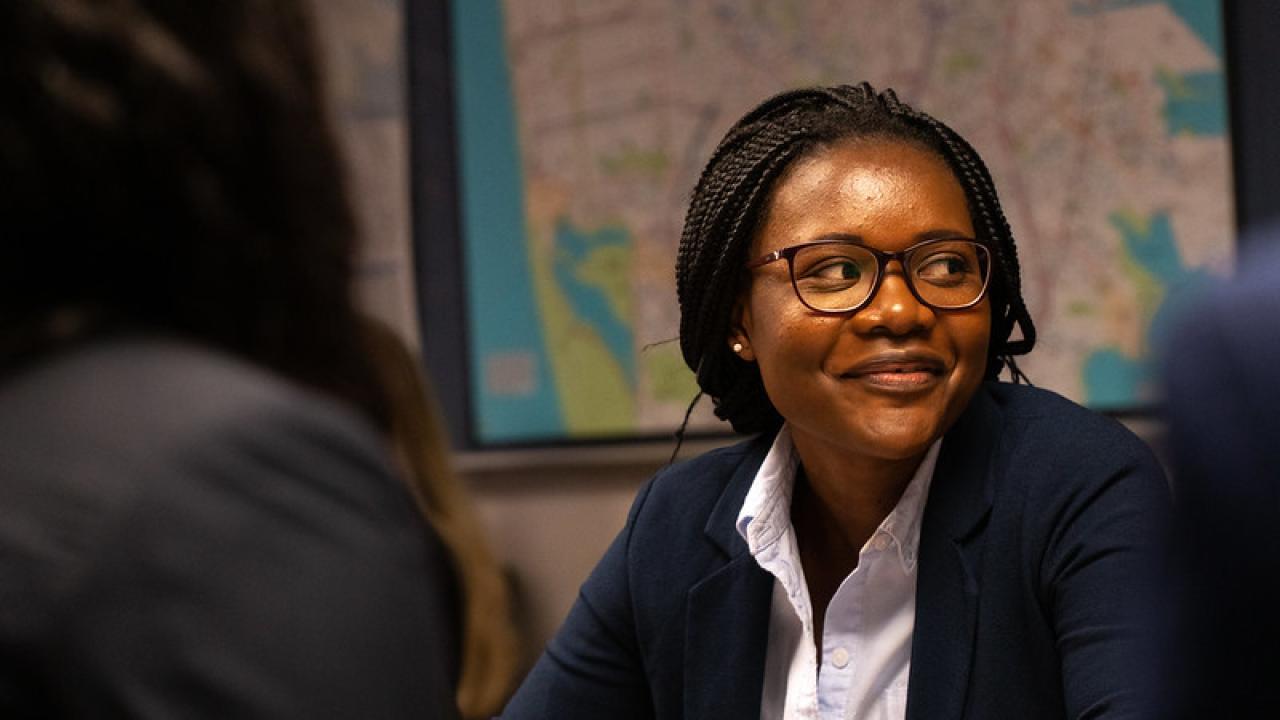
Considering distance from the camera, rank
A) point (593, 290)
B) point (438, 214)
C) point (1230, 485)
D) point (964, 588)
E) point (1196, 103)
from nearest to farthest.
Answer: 1. point (1230, 485)
2. point (964, 588)
3. point (1196, 103)
4. point (593, 290)
5. point (438, 214)

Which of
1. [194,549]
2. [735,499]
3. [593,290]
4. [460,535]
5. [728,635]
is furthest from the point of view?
[593,290]

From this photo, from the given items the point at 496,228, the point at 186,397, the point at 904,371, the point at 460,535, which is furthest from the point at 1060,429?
the point at 496,228

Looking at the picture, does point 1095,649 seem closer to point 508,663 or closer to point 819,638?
point 819,638

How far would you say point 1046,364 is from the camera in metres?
2.38

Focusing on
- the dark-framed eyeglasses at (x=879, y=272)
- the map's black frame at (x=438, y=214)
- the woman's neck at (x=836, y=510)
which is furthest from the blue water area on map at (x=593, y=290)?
the dark-framed eyeglasses at (x=879, y=272)

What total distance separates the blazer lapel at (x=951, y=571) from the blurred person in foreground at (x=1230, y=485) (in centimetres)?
70

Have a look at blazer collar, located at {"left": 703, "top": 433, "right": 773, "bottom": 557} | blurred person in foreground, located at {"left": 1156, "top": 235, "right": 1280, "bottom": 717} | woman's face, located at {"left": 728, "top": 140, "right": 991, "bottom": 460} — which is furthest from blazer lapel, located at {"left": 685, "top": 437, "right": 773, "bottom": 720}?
blurred person in foreground, located at {"left": 1156, "top": 235, "right": 1280, "bottom": 717}

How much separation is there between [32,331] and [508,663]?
5.33 feet

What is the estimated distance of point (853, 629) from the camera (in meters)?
1.49

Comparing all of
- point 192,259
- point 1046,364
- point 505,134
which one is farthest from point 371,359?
point 505,134

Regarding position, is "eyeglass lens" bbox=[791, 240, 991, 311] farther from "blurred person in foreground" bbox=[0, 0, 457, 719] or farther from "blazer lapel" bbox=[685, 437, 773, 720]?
"blurred person in foreground" bbox=[0, 0, 457, 719]

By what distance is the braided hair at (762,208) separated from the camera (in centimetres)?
156

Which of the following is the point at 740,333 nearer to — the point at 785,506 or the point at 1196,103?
the point at 785,506

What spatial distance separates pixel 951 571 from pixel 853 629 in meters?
0.13
